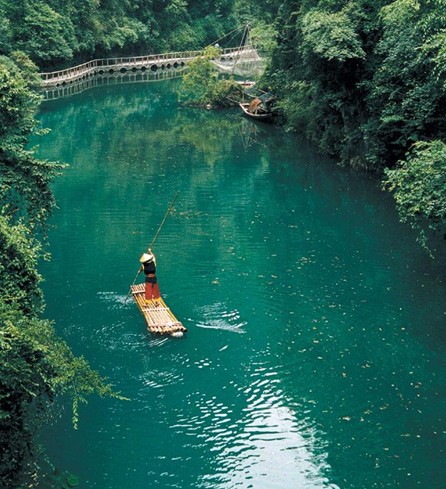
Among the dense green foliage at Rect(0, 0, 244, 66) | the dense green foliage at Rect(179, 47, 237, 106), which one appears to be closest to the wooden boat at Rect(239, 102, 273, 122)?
the dense green foliage at Rect(179, 47, 237, 106)

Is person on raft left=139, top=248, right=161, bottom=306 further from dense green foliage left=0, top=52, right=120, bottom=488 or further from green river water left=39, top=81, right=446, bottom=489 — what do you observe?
dense green foliage left=0, top=52, right=120, bottom=488

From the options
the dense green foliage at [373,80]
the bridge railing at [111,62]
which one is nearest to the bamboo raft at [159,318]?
the dense green foliage at [373,80]

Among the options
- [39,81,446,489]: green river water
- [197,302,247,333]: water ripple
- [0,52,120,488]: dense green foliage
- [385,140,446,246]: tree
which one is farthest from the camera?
[385,140,446,246]: tree

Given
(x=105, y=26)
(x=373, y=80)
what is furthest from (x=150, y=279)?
(x=105, y=26)

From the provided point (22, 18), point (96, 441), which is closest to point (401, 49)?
point (96, 441)

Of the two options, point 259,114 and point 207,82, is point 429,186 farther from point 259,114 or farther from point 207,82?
point 207,82

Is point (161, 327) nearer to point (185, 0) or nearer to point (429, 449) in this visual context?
point (429, 449)

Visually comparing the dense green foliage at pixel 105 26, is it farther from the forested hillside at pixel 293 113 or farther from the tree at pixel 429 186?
the tree at pixel 429 186
